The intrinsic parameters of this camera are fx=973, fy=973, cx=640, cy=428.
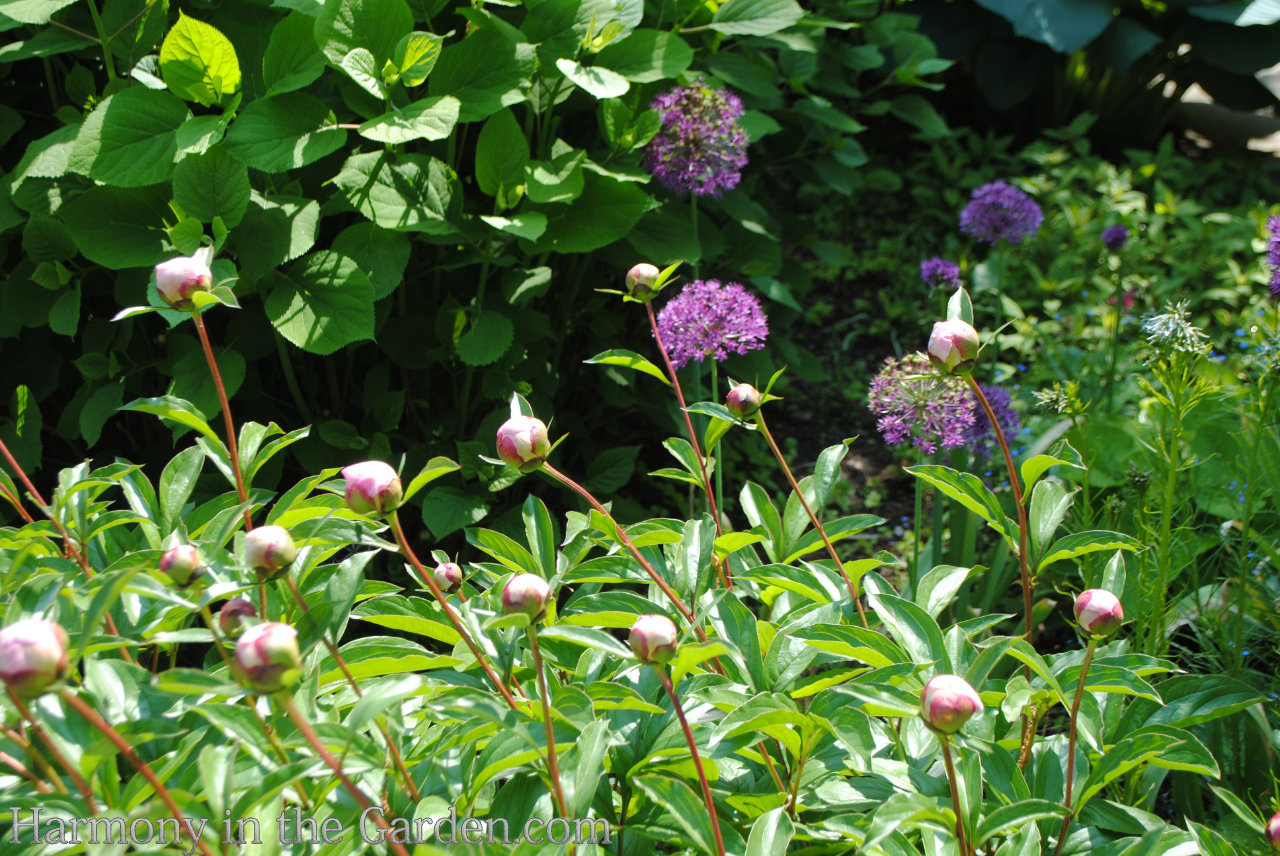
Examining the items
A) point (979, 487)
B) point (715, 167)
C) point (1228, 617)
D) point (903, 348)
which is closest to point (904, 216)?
point (903, 348)

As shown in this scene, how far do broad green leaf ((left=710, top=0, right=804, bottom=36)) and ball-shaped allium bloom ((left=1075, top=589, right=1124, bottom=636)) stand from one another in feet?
5.03

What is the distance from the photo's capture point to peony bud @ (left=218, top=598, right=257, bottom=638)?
77cm

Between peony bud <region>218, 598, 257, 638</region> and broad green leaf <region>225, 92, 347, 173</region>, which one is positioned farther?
broad green leaf <region>225, 92, 347, 173</region>

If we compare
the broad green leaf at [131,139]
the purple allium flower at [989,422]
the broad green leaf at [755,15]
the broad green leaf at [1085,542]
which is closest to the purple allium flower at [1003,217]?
the purple allium flower at [989,422]

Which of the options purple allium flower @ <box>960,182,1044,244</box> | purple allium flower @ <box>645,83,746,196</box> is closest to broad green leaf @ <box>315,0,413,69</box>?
purple allium flower @ <box>645,83,746,196</box>

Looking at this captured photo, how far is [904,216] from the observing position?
374 centimetres

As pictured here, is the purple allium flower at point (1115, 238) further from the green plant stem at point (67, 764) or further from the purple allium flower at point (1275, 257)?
the green plant stem at point (67, 764)

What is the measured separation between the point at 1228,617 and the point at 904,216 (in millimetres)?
2409

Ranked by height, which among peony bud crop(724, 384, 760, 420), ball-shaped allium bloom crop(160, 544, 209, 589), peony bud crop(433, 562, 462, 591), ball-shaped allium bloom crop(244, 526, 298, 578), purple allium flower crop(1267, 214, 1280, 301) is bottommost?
peony bud crop(433, 562, 462, 591)

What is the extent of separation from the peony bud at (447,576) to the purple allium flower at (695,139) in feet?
3.39

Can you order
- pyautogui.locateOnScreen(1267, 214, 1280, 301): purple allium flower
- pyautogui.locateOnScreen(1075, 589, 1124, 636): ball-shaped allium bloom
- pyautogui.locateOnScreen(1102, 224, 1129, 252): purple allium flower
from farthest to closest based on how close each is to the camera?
1. pyautogui.locateOnScreen(1102, 224, 1129, 252): purple allium flower
2. pyautogui.locateOnScreen(1267, 214, 1280, 301): purple allium flower
3. pyautogui.locateOnScreen(1075, 589, 1124, 636): ball-shaped allium bloom

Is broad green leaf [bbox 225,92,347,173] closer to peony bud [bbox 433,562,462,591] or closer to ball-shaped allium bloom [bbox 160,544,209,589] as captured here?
peony bud [bbox 433,562,462,591]

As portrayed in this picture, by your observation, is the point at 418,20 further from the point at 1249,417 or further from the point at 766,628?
the point at 1249,417

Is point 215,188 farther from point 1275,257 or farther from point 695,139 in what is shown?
point 1275,257
